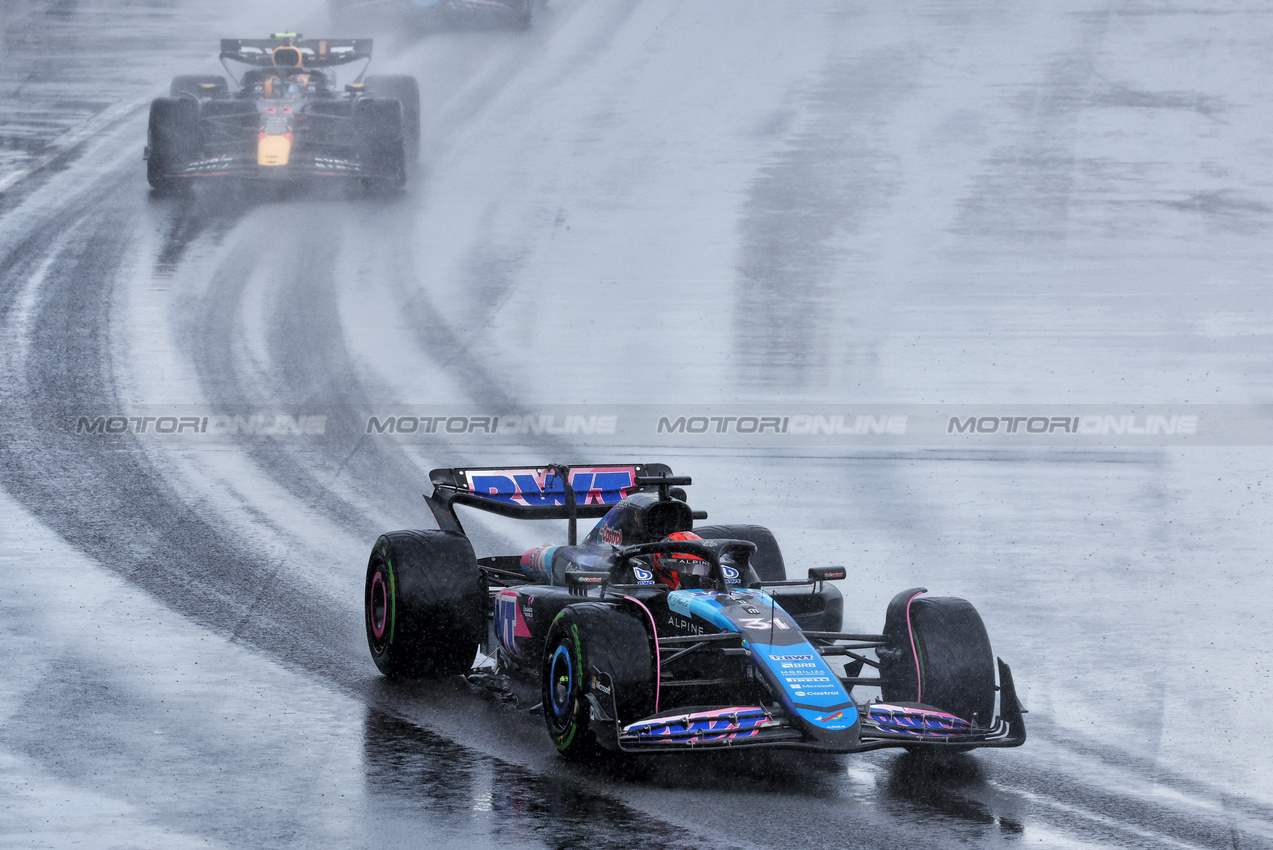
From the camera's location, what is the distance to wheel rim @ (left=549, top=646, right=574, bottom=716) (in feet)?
26.8

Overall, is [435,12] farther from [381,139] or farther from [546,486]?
[546,486]

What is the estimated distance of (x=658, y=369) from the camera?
1795 cm

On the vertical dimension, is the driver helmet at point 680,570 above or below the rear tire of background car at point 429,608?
above

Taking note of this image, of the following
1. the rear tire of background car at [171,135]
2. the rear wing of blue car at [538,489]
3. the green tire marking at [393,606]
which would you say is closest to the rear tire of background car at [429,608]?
the green tire marking at [393,606]

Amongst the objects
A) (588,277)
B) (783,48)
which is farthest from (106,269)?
(783,48)

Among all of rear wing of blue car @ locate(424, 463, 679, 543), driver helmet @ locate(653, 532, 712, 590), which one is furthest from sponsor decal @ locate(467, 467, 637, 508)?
driver helmet @ locate(653, 532, 712, 590)

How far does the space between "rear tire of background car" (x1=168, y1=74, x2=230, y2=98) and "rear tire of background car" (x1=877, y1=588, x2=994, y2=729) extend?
17402 millimetres

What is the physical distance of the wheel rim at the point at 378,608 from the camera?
32.2 feet

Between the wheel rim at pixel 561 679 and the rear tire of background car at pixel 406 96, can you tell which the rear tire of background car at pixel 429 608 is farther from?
the rear tire of background car at pixel 406 96

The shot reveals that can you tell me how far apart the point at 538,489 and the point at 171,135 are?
1382 centimetres

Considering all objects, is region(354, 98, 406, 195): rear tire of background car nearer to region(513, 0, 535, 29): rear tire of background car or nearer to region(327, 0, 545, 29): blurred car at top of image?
region(327, 0, 545, 29): blurred car at top of image

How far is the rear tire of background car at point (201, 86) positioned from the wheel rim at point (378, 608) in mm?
15158

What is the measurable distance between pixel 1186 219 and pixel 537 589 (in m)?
16.5

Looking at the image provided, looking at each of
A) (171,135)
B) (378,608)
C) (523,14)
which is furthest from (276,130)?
(378,608)
